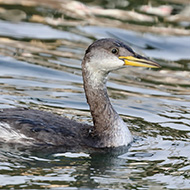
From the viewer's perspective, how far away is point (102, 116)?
28.2 feet

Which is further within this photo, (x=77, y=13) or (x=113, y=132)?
(x=77, y=13)

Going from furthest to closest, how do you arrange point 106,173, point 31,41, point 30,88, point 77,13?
point 77,13 < point 31,41 < point 30,88 < point 106,173

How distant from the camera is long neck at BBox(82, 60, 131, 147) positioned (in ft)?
27.7

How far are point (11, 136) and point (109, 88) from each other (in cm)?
410

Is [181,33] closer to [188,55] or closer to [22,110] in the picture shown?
[188,55]

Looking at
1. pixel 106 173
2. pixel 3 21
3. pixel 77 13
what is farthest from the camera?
pixel 77 13

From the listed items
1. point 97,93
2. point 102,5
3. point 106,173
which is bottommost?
point 106,173

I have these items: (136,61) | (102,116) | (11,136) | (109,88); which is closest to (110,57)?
(136,61)

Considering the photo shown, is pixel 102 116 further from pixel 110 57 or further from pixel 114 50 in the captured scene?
pixel 114 50

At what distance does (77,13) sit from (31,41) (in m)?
2.92

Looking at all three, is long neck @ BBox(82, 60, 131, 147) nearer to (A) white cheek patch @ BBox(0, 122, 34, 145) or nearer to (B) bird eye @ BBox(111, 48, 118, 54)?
(B) bird eye @ BBox(111, 48, 118, 54)

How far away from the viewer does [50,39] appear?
15078 millimetres

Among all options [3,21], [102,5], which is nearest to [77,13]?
[102,5]

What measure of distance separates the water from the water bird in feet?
0.72
